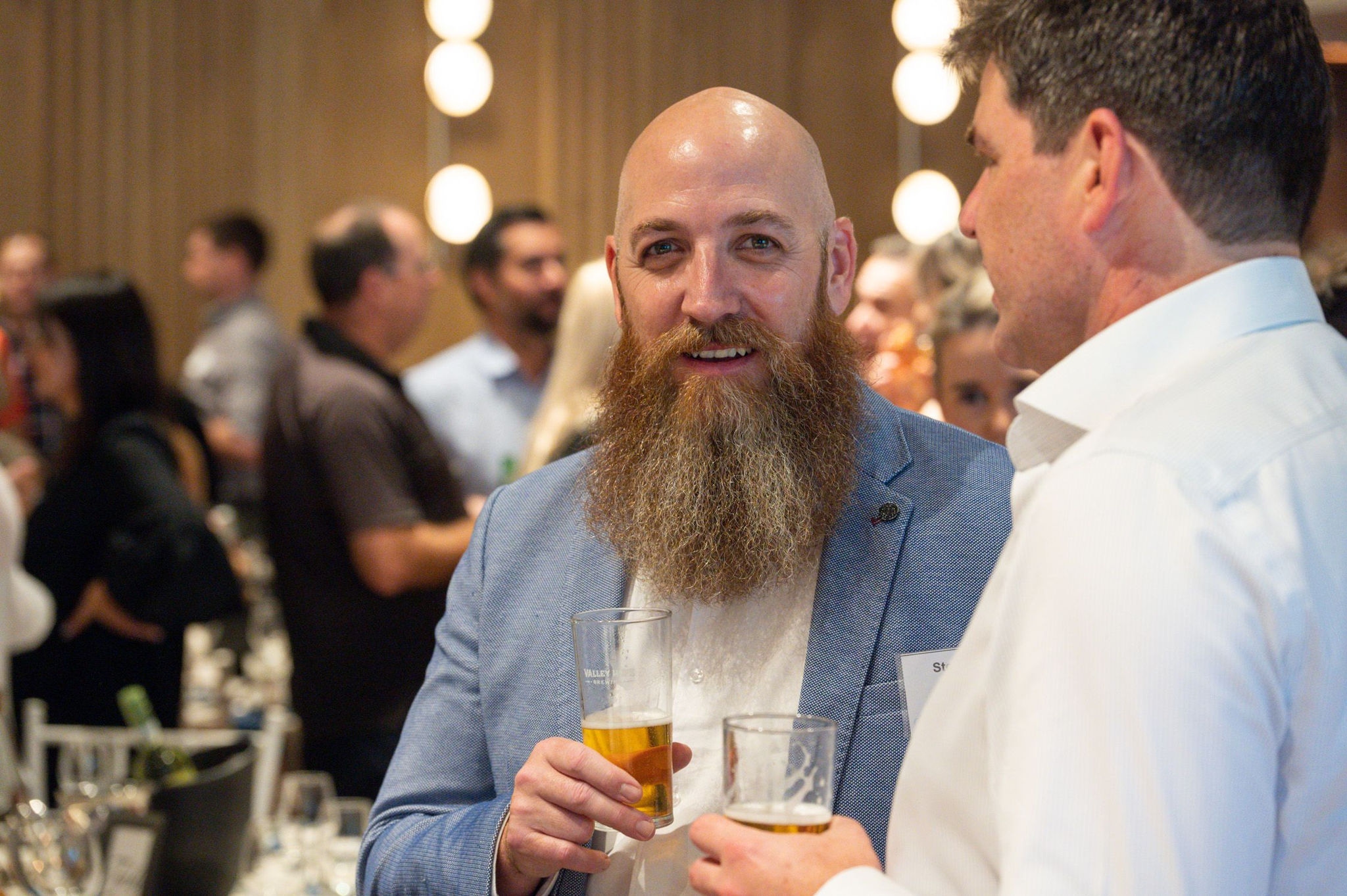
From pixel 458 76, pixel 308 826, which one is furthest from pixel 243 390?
pixel 308 826

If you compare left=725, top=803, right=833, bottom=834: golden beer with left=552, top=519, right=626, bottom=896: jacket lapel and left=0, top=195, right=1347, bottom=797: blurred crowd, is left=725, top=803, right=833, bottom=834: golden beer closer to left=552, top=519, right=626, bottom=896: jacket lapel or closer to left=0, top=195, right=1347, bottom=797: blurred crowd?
left=552, top=519, right=626, bottom=896: jacket lapel

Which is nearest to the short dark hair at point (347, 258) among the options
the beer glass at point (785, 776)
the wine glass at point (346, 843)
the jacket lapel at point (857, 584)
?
the wine glass at point (346, 843)

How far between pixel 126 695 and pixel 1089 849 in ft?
7.71

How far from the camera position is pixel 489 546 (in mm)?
1891

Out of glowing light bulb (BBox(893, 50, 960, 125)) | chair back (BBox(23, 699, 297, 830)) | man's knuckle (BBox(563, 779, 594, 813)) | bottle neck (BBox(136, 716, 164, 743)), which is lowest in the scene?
chair back (BBox(23, 699, 297, 830))

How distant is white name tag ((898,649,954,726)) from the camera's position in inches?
63.1

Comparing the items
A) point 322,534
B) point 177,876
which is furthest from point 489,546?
point 322,534

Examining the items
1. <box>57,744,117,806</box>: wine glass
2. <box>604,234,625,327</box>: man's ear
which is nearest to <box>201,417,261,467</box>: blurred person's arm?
<box>57,744,117,806</box>: wine glass

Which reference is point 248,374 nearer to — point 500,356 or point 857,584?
point 500,356

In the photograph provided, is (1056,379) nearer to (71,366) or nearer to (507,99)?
(71,366)

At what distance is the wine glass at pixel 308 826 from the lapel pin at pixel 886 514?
1309 mm

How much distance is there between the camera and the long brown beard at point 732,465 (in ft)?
5.69

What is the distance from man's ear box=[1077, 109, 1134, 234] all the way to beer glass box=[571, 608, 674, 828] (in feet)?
1.87

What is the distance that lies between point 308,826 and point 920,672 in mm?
1517
